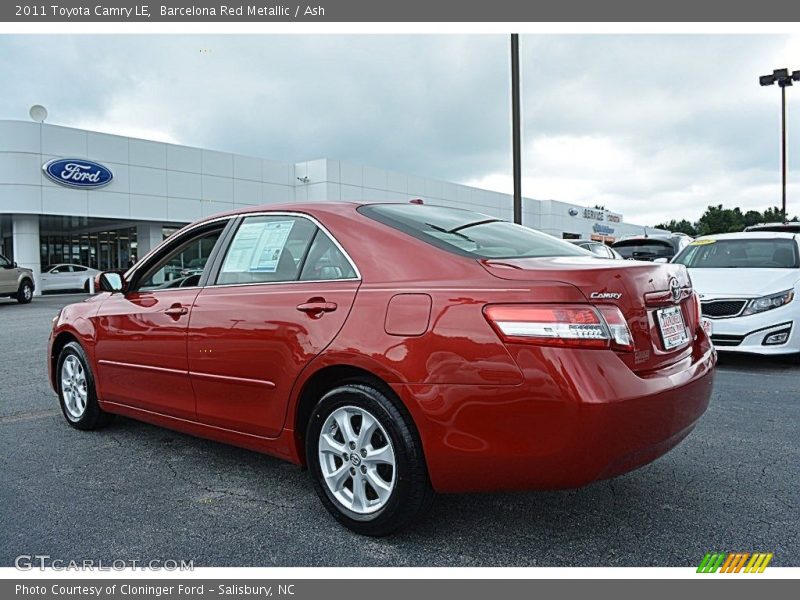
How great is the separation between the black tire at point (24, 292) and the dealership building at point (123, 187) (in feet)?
14.7

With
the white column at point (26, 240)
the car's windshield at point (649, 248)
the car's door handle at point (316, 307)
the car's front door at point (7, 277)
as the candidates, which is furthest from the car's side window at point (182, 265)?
the white column at point (26, 240)

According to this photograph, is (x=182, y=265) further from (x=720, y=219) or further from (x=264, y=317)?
(x=720, y=219)

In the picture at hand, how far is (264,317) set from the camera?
10.5 ft

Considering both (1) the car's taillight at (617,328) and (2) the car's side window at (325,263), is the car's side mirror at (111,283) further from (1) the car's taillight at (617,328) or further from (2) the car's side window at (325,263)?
(1) the car's taillight at (617,328)

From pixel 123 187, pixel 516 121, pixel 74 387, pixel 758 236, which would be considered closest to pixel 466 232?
pixel 74 387

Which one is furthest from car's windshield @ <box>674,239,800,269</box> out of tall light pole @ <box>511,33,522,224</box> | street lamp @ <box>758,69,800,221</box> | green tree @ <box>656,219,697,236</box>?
green tree @ <box>656,219,697,236</box>

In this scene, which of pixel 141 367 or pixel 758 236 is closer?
pixel 141 367

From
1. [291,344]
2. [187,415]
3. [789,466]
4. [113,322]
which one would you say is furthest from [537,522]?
[113,322]

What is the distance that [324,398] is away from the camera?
2.95 meters

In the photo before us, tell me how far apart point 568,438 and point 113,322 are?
322 centimetres

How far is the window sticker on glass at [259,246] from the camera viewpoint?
345 cm

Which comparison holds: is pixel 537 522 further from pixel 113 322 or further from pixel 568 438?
pixel 113 322

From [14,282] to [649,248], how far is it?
18.3 meters

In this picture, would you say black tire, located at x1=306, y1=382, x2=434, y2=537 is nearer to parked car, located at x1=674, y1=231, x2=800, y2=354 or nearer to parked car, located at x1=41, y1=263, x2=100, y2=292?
parked car, located at x1=674, y1=231, x2=800, y2=354
